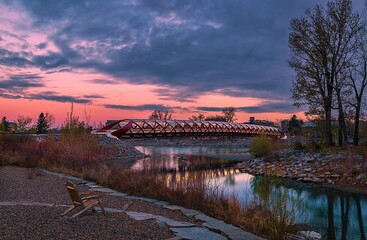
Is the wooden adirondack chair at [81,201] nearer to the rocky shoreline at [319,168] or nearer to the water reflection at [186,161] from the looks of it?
the water reflection at [186,161]

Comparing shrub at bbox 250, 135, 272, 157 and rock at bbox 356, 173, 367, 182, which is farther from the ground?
shrub at bbox 250, 135, 272, 157

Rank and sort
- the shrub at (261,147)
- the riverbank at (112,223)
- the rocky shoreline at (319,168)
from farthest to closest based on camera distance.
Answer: the shrub at (261,147)
the rocky shoreline at (319,168)
the riverbank at (112,223)

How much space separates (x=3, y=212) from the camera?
304 inches

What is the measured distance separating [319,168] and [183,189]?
46.7ft

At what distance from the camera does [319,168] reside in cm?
2320

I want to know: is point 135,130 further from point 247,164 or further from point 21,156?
point 21,156

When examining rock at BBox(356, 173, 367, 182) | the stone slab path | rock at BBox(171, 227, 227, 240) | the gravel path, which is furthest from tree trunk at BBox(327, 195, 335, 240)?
rock at BBox(171, 227, 227, 240)

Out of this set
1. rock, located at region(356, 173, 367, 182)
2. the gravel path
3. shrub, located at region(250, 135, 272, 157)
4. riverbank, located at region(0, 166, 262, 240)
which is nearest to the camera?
the gravel path

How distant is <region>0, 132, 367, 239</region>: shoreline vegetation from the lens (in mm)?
8829

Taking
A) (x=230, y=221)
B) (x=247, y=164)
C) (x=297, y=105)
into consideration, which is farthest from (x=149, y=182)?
(x=297, y=105)

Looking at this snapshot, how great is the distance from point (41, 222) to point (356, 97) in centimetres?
2720

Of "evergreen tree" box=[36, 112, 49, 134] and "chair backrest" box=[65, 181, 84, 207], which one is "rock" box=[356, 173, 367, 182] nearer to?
"chair backrest" box=[65, 181, 84, 207]

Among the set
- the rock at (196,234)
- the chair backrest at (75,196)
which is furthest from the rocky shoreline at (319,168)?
the chair backrest at (75,196)

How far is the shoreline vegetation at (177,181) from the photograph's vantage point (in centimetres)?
883
